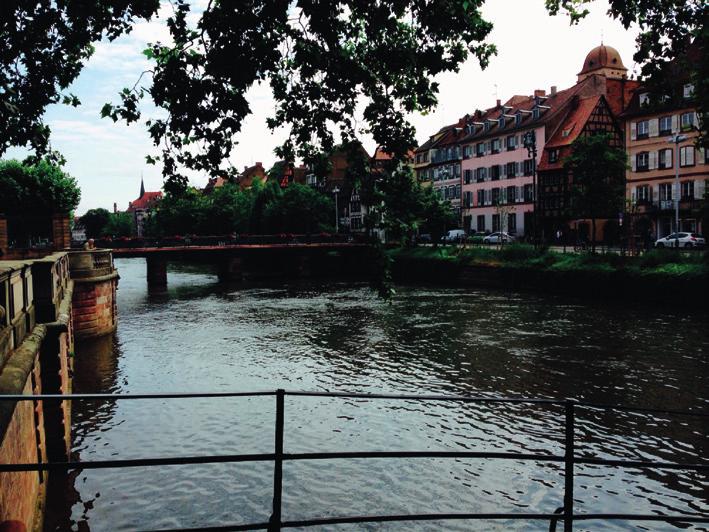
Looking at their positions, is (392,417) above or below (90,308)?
below

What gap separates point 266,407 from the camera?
1789 cm

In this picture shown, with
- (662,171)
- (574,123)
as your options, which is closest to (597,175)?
(662,171)

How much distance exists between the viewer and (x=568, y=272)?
4375 centimetres

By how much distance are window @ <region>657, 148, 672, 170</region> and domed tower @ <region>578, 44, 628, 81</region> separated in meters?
32.0

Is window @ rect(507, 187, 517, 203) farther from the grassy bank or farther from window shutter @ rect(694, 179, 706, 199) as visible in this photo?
window shutter @ rect(694, 179, 706, 199)

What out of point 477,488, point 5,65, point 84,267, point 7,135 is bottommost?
point 477,488

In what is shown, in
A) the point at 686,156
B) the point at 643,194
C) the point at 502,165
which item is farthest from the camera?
the point at 502,165

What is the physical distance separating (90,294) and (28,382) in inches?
843

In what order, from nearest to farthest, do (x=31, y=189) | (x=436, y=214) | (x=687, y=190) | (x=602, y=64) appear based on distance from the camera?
(x=31, y=189)
(x=687, y=190)
(x=436, y=214)
(x=602, y=64)

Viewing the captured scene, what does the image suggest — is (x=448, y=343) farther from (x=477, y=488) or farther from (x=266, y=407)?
(x=477, y=488)

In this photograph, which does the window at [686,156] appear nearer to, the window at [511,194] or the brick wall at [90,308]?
the window at [511,194]

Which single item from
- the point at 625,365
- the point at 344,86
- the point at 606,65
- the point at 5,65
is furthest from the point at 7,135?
the point at 606,65

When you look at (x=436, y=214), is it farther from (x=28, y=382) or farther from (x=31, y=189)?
(x=28, y=382)

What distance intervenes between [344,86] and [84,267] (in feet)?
83.4
